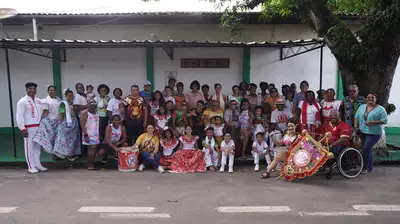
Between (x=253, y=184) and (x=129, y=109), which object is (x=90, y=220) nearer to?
(x=253, y=184)

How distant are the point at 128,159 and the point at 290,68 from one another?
5.90 m

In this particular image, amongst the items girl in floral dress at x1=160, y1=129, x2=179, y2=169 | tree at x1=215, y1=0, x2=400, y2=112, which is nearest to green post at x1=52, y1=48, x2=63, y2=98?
girl in floral dress at x1=160, y1=129, x2=179, y2=169

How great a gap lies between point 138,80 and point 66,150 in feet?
11.9

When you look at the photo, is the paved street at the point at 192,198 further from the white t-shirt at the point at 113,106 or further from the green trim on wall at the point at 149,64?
the green trim on wall at the point at 149,64

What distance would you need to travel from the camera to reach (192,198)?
5184 millimetres

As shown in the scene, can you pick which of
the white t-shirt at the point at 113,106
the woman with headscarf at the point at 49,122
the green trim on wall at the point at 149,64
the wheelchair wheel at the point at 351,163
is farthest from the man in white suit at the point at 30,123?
the wheelchair wheel at the point at 351,163

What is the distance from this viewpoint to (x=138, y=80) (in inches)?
401

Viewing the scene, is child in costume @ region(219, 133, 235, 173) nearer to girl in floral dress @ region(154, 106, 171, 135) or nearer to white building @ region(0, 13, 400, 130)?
girl in floral dress @ region(154, 106, 171, 135)

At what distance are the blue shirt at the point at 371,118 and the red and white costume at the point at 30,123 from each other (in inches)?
251

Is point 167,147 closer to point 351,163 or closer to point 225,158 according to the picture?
point 225,158

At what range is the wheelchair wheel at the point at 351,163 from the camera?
20.7ft


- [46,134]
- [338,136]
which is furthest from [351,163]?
[46,134]

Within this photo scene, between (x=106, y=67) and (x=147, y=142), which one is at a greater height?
(x=106, y=67)

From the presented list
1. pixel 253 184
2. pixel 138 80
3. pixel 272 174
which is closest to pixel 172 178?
pixel 253 184
